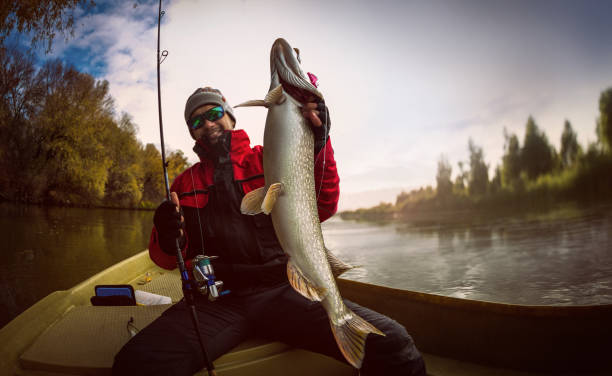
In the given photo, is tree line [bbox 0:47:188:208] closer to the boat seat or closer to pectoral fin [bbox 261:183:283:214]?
the boat seat

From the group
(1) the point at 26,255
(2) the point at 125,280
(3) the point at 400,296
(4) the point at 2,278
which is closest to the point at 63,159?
(1) the point at 26,255

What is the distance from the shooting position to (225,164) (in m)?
2.23

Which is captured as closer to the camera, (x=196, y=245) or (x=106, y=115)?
(x=196, y=245)

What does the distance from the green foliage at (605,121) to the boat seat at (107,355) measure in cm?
4303

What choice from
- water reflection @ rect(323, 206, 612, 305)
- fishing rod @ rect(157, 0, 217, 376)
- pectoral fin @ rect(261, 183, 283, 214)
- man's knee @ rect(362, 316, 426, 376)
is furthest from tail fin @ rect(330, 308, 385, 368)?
water reflection @ rect(323, 206, 612, 305)

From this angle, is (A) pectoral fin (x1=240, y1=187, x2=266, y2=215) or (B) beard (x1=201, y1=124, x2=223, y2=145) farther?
(B) beard (x1=201, y1=124, x2=223, y2=145)

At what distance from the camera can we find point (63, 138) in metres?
21.6

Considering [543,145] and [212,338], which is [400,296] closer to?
[212,338]

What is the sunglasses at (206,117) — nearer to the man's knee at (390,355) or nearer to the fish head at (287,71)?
the fish head at (287,71)

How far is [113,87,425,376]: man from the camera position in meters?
1.71

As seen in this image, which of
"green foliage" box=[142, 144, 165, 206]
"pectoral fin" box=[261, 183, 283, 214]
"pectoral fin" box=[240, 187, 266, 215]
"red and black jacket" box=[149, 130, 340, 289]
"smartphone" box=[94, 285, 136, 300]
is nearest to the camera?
"pectoral fin" box=[261, 183, 283, 214]

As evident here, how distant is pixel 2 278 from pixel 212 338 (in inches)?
397

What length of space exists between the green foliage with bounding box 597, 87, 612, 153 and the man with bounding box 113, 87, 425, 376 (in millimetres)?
42874

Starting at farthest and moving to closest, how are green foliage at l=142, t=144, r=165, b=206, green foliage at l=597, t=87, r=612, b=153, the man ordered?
1. green foliage at l=597, t=87, r=612, b=153
2. green foliage at l=142, t=144, r=165, b=206
3. the man
